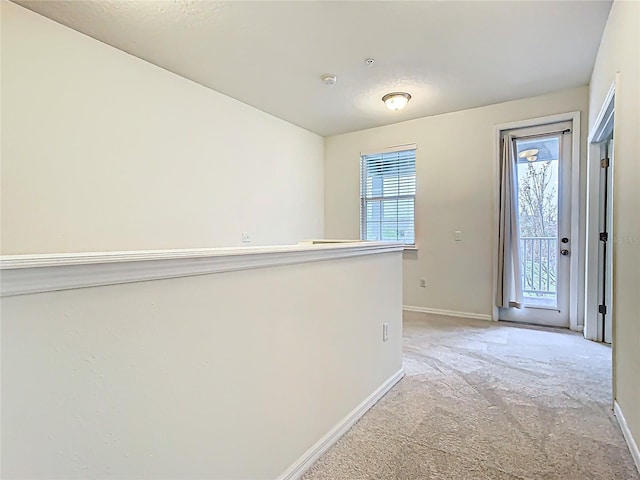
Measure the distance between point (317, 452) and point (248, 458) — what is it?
0.49 meters

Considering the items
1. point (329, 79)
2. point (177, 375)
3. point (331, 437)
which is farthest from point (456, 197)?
point (177, 375)

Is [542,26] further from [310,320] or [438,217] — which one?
[310,320]

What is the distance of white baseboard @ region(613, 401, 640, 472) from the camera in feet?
5.24

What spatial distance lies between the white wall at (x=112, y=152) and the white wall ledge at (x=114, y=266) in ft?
7.03

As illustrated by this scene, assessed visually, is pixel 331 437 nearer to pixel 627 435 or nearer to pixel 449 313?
pixel 627 435

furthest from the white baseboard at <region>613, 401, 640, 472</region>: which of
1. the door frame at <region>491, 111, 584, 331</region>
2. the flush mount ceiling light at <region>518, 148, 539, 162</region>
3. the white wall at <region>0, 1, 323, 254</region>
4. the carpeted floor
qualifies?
the white wall at <region>0, 1, 323, 254</region>

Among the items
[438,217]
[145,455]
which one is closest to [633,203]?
[145,455]

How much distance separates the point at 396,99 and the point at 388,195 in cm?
159

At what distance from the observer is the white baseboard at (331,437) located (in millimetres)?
1533

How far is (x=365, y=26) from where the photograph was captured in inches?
105

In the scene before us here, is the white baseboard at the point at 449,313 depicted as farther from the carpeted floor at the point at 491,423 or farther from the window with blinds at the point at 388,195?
the carpeted floor at the point at 491,423

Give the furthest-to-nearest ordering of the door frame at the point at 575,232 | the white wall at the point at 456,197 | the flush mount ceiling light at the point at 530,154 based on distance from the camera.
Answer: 1. the white wall at the point at 456,197
2. the flush mount ceiling light at the point at 530,154
3. the door frame at the point at 575,232

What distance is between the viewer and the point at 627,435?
1766 millimetres

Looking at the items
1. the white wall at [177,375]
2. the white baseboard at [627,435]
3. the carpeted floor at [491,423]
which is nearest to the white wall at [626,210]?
the white baseboard at [627,435]
